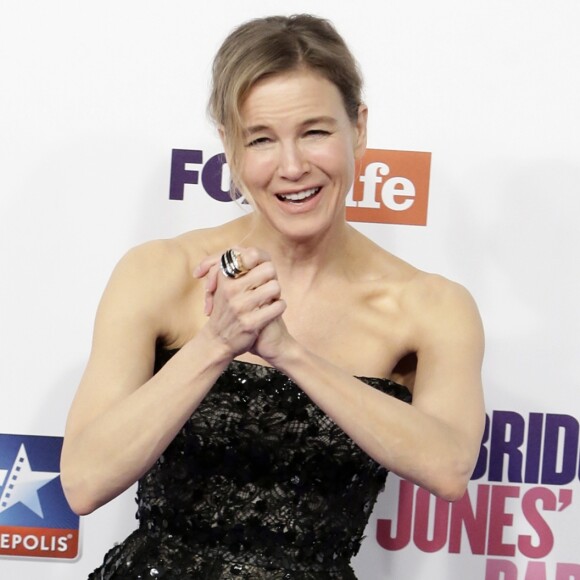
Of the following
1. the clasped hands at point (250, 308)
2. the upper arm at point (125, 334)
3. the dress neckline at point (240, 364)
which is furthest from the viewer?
the dress neckline at point (240, 364)

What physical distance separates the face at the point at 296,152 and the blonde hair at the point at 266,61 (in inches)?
0.5

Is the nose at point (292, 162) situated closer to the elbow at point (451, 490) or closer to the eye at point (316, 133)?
the eye at point (316, 133)

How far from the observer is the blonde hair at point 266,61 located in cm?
140

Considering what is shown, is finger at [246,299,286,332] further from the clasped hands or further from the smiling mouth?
the smiling mouth

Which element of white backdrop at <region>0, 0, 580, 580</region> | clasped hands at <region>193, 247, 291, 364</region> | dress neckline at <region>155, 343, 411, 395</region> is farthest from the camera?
white backdrop at <region>0, 0, 580, 580</region>

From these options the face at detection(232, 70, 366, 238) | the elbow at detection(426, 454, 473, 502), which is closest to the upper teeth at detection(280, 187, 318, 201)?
Result: the face at detection(232, 70, 366, 238)

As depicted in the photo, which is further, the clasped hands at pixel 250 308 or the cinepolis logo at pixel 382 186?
the cinepolis logo at pixel 382 186

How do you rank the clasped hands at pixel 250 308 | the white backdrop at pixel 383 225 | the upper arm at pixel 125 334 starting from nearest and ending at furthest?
the clasped hands at pixel 250 308 < the upper arm at pixel 125 334 < the white backdrop at pixel 383 225

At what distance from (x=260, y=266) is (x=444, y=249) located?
32.0 inches

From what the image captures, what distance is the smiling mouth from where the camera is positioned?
1413 mm

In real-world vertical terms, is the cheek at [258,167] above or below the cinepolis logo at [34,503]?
above

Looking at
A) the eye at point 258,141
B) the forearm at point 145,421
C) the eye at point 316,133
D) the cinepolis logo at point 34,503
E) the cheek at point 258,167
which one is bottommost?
the cinepolis logo at point 34,503

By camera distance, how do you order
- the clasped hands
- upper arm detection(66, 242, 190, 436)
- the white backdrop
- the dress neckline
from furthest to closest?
the white backdrop, the dress neckline, upper arm detection(66, 242, 190, 436), the clasped hands

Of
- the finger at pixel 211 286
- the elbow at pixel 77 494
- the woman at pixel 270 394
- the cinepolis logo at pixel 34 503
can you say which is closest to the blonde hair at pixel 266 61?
the woman at pixel 270 394
